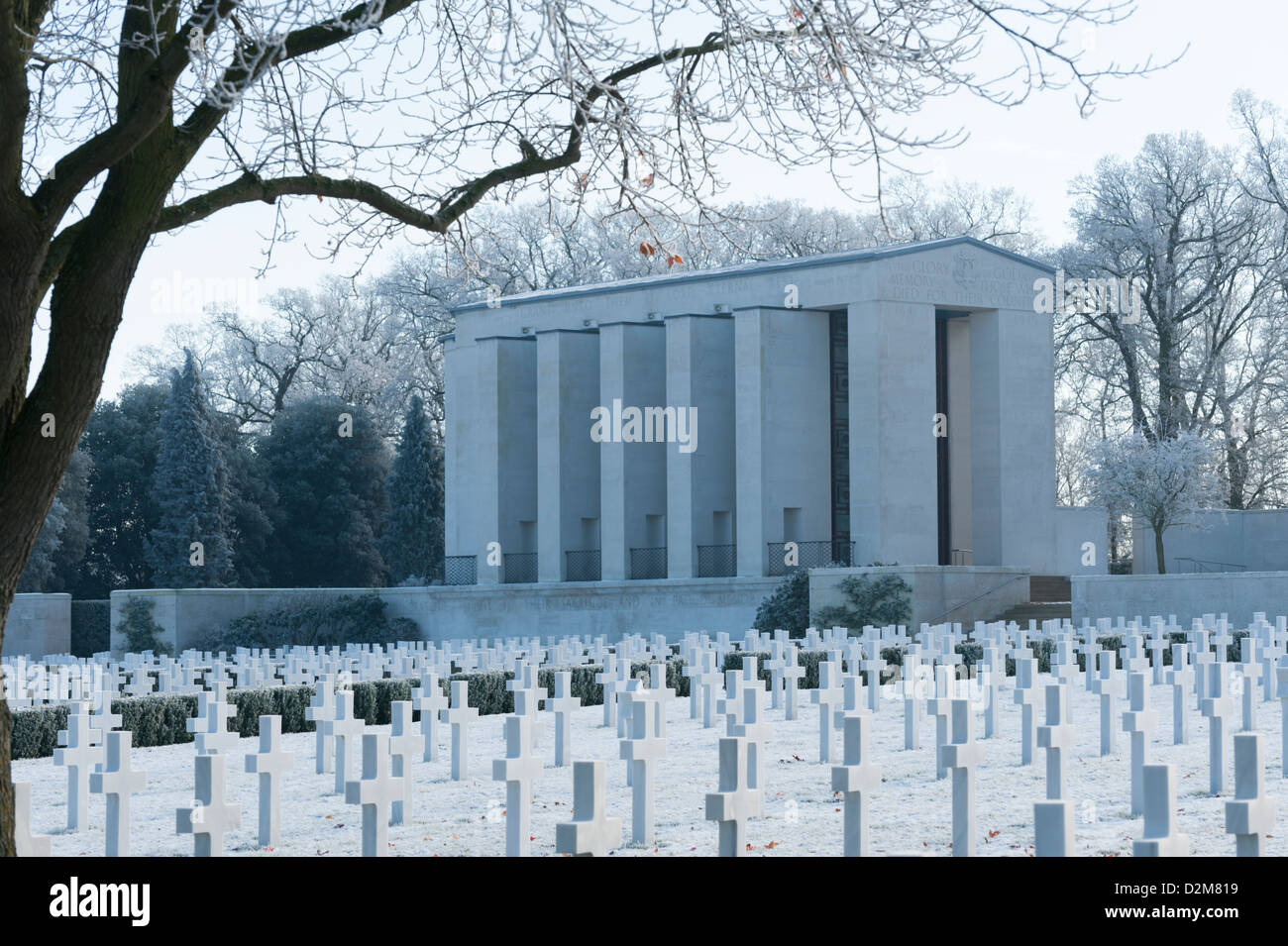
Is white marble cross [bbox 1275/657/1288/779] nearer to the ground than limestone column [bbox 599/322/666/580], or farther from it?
nearer to the ground

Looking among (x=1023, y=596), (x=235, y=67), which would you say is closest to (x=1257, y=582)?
(x=1023, y=596)

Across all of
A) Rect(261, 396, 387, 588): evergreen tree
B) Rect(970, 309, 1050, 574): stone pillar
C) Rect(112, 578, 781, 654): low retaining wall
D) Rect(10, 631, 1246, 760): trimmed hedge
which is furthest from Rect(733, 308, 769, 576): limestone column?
Rect(10, 631, 1246, 760): trimmed hedge

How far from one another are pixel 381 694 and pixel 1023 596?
805 inches

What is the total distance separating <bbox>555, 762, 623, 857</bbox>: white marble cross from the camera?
272 inches

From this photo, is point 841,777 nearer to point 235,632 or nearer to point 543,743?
point 543,743

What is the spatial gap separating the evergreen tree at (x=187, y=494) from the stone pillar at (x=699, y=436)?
13242 millimetres

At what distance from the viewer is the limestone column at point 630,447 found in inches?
1593

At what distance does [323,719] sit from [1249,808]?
7410 mm

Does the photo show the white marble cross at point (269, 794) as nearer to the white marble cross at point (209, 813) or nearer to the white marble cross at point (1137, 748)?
the white marble cross at point (209, 813)

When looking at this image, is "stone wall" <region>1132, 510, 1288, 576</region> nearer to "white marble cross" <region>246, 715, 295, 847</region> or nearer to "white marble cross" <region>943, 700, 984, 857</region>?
"white marble cross" <region>943, 700, 984, 857</region>

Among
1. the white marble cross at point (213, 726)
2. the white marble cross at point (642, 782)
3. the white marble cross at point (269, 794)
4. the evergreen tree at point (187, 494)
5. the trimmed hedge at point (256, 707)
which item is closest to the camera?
the white marble cross at point (642, 782)

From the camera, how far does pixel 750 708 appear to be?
12055 mm

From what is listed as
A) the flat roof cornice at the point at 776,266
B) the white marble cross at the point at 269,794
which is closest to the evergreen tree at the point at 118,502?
the flat roof cornice at the point at 776,266

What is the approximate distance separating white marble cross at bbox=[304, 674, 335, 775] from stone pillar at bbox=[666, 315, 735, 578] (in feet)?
84.6
